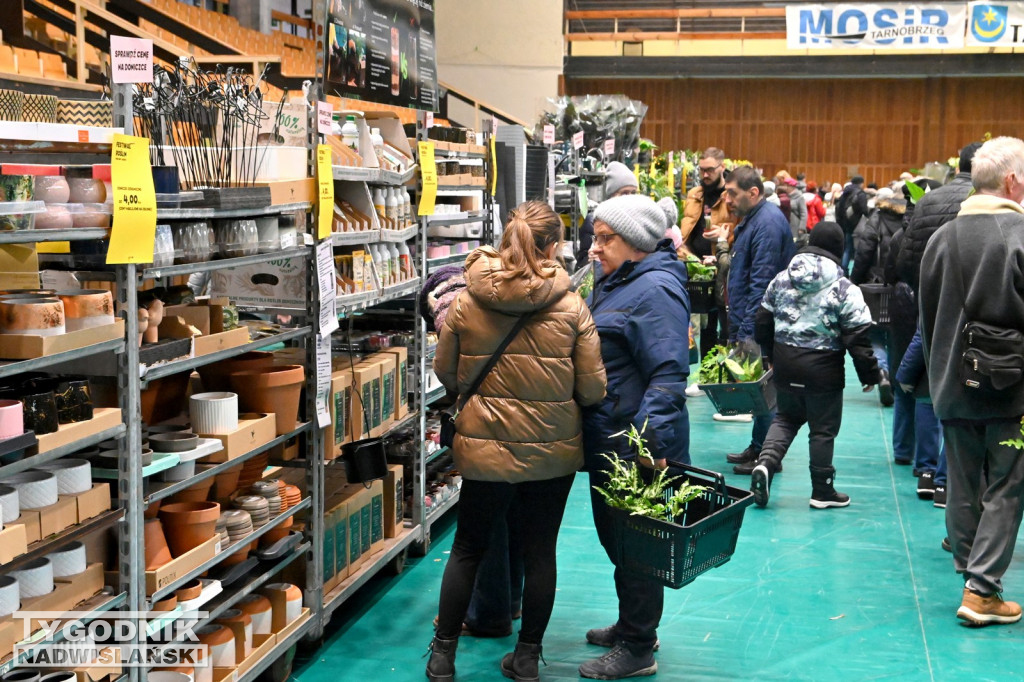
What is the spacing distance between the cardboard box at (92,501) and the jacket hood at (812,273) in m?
4.00

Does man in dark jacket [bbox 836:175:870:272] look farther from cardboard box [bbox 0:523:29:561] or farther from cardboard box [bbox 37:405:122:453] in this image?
cardboard box [bbox 0:523:29:561]

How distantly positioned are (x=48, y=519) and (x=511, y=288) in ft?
4.94

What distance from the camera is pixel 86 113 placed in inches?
176

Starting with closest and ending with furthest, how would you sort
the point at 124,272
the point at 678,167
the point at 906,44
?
the point at 124,272 → the point at 678,167 → the point at 906,44

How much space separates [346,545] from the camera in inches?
170

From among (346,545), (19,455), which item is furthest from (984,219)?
(19,455)

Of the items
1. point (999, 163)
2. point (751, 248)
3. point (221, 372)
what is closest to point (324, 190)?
point (221, 372)

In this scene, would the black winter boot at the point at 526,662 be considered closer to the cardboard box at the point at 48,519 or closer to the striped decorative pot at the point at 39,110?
the cardboard box at the point at 48,519

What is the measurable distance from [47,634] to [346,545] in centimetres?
186

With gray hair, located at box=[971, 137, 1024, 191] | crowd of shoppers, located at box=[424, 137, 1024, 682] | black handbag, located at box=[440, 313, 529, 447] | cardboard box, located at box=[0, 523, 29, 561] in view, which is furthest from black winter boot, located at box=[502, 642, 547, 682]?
gray hair, located at box=[971, 137, 1024, 191]

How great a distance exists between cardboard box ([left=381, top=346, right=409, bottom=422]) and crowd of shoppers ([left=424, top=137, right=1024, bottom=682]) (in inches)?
29.4

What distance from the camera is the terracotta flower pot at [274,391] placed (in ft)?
11.7

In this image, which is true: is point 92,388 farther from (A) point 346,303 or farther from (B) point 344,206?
(B) point 344,206

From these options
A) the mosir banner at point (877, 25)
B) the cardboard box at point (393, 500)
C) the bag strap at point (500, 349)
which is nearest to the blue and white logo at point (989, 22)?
the mosir banner at point (877, 25)
